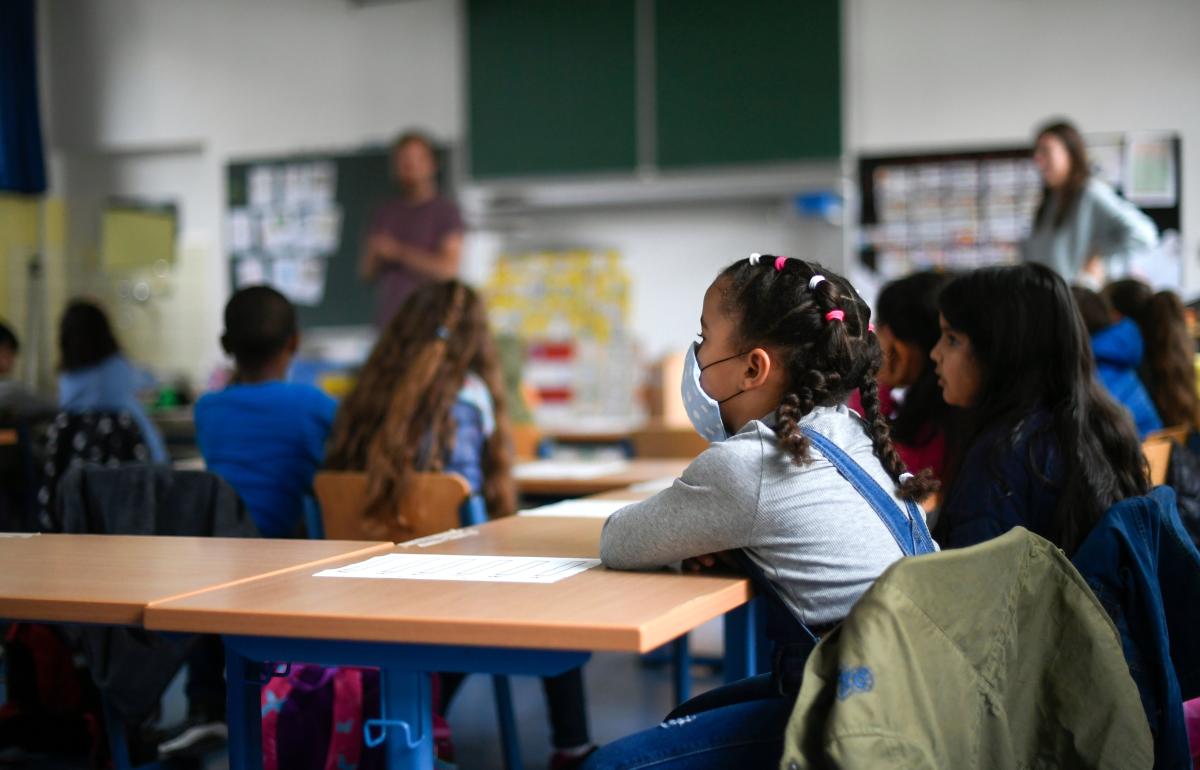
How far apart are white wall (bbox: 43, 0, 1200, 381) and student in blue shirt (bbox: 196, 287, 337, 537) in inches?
143

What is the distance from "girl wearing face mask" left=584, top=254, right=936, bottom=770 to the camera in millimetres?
1400

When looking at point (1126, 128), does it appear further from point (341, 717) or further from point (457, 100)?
point (341, 717)

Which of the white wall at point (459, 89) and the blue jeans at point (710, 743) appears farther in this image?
the white wall at point (459, 89)

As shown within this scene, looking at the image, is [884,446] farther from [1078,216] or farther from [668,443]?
[1078,216]

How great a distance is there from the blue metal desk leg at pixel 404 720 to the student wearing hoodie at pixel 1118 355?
2025mm

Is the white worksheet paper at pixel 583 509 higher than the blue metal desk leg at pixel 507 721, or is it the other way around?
the white worksheet paper at pixel 583 509

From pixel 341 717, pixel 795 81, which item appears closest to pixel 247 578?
pixel 341 717

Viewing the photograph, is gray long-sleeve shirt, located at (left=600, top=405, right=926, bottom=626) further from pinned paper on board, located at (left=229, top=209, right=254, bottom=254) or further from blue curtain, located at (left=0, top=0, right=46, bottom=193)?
blue curtain, located at (left=0, top=0, right=46, bottom=193)

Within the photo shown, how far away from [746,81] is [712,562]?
4827 millimetres

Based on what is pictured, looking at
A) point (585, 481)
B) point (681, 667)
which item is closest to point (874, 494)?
point (681, 667)

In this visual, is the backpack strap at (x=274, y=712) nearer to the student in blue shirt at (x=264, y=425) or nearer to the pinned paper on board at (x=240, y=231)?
the student in blue shirt at (x=264, y=425)

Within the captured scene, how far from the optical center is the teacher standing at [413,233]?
5.87 m

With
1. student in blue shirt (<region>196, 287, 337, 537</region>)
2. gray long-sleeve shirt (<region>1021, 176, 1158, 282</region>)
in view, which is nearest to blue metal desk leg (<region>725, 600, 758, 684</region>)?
student in blue shirt (<region>196, 287, 337, 537</region>)

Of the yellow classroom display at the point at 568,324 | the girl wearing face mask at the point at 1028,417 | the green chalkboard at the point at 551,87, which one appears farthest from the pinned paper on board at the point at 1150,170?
the girl wearing face mask at the point at 1028,417
